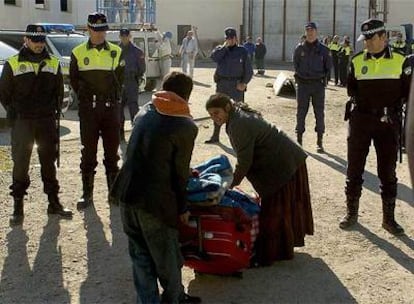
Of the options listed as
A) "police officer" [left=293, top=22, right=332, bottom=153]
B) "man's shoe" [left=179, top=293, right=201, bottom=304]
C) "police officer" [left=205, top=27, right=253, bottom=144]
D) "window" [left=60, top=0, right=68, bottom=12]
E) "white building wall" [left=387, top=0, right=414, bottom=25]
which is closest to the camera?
"man's shoe" [left=179, top=293, right=201, bottom=304]

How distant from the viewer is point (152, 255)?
3861 millimetres

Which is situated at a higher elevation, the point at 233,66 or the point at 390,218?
the point at 233,66

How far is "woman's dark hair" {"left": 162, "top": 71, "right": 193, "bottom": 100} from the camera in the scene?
387 cm

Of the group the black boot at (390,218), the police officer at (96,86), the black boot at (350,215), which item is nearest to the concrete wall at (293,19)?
the police officer at (96,86)

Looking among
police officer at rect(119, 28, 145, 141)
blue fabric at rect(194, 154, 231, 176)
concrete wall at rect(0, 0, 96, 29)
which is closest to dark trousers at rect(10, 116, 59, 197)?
blue fabric at rect(194, 154, 231, 176)

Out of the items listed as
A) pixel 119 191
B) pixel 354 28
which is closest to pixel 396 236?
pixel 119 191

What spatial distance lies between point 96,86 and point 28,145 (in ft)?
3.16

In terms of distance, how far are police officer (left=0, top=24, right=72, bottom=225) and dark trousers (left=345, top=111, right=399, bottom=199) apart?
112 inches

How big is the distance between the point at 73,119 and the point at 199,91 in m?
6.83

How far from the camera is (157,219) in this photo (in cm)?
376

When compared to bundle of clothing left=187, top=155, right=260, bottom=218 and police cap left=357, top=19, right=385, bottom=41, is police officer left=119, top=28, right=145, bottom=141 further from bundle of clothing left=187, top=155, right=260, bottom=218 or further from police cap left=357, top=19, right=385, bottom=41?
bundle of clothing left=187, top=155, right=260, bottom=218

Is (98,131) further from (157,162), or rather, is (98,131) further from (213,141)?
(213,141)

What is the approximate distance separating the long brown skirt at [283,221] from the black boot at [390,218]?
3.75 feet

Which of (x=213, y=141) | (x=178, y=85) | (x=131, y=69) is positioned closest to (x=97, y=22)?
(x=178, y=85)
